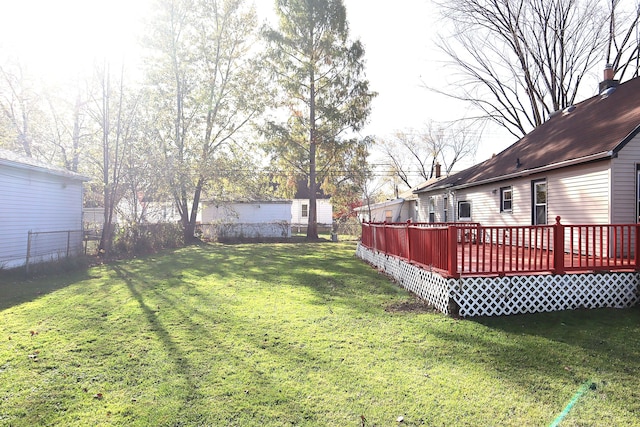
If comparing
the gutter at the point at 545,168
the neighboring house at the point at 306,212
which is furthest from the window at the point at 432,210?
the neighboring house at the point at 306,212

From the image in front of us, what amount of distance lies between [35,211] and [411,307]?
11.8 metres

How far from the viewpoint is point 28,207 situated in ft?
35.6

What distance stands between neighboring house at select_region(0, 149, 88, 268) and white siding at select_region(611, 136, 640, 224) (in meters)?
13.7

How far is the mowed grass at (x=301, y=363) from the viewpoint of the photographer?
9.76 feet

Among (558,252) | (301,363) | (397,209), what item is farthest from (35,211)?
(397,209)

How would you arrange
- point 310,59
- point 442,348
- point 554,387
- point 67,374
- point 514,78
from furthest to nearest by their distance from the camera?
point 310,59
point 514,78
point 442,348
point 67,374
point 554,387

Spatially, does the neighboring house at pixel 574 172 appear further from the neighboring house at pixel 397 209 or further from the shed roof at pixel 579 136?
the neighboring house at pixel 397 209

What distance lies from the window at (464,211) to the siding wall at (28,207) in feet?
50.2

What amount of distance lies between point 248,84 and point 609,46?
19.4 m

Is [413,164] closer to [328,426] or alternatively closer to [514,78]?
[514,78]

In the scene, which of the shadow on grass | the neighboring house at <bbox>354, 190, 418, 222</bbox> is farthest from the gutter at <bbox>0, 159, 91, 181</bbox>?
the neighboring house at <bbox>354, 190, 418, 222</bbox>

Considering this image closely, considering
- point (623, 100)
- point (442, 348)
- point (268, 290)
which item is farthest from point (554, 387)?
point (623, 100)

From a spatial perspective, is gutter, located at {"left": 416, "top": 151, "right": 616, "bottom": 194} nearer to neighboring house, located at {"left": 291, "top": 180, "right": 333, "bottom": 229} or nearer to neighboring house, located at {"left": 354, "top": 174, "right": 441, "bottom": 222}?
neighboring house, located at {"left": 354, "top": 174, "right": 441, "bottom": 222}

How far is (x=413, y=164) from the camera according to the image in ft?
138
